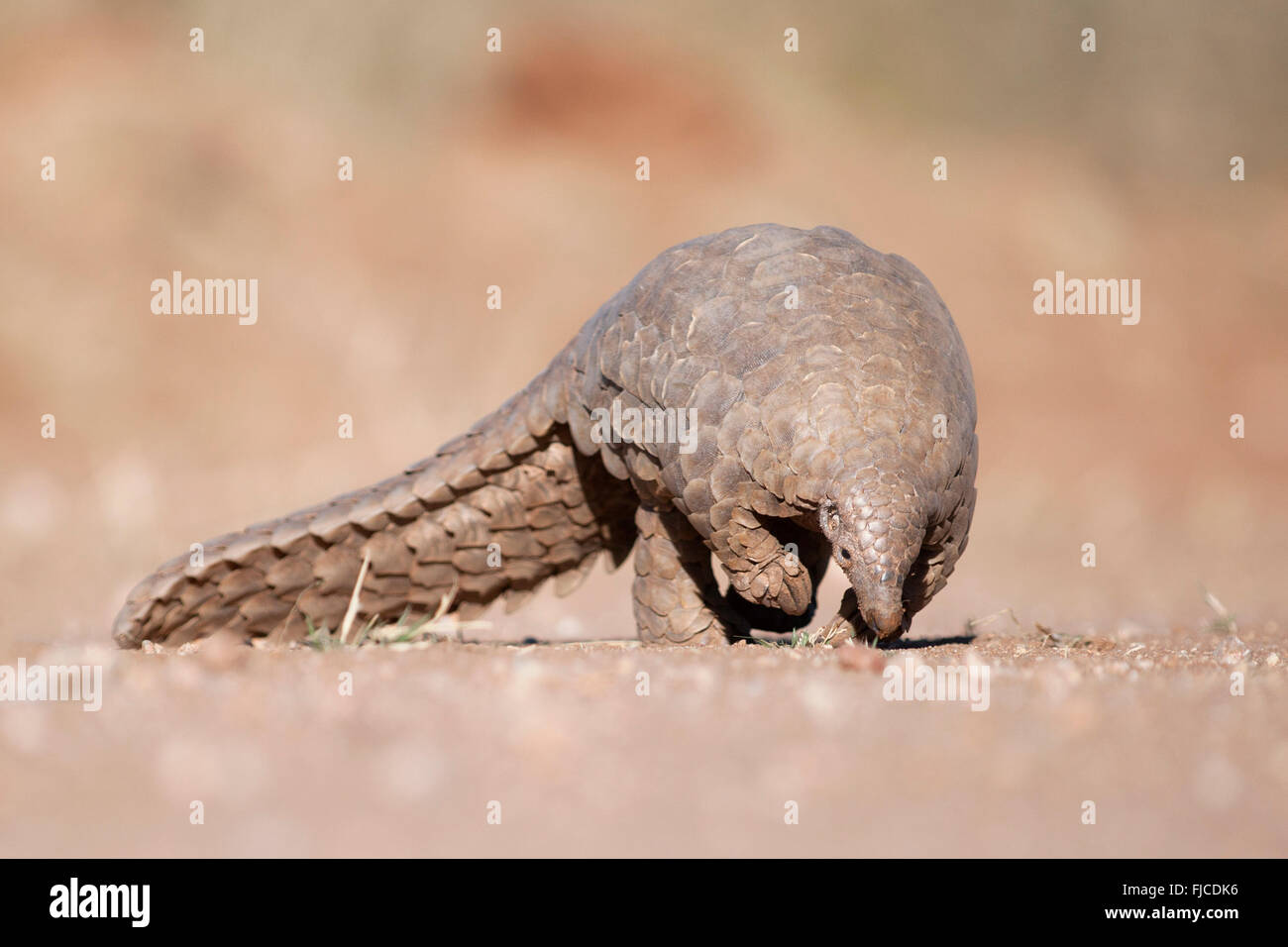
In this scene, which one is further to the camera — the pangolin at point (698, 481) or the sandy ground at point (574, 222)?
the sandy ground at point (574, 222)

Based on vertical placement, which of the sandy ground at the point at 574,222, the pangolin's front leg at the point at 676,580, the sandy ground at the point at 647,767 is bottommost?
the sandy ground at the point at 647,767

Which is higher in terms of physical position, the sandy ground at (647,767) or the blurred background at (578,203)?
the blurred background at (578,203)

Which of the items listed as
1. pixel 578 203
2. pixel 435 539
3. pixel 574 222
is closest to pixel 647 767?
pixel 435 539

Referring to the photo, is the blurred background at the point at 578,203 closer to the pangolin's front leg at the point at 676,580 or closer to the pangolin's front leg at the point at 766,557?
the pangolin's front leg at the point at 676,580

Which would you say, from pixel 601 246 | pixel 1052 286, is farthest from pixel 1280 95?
pixel 601 246

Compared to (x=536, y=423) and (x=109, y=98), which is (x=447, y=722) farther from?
(x=109, y=98)

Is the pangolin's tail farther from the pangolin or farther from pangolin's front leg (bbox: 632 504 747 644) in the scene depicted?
pangolin's front leg (bbox: 632 504 747 644)

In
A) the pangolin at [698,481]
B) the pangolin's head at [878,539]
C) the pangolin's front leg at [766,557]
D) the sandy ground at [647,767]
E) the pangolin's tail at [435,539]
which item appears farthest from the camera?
the pangolin's tail at [435,539]

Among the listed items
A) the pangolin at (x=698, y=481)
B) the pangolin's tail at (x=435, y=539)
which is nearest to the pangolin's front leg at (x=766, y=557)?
the pangolin at (x=698, y=481)
